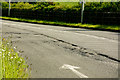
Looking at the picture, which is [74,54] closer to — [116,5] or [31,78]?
[31,78]

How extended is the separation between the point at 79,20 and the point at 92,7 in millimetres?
2422

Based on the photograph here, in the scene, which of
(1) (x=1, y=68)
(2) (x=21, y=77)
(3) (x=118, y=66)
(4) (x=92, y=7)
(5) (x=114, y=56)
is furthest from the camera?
(4) (x=92, y=7)

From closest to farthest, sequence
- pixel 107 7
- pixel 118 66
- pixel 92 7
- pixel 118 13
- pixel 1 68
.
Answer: pixel 1 68, pixel 118 66, pixel 118 13, pixel 107 7, pixel 92 7

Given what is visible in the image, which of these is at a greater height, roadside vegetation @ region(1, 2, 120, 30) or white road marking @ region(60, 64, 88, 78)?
roadside vegetation @ region(1, 2, 120, 30)

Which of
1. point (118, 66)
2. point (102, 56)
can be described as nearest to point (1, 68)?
point (118, 66)

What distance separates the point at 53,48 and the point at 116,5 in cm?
1690

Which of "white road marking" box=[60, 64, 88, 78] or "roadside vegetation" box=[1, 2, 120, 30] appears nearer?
"white road marking" box=[60, 64, 88, 78]

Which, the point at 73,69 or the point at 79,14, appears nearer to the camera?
the point at 73,69

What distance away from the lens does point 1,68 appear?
567 centimetres

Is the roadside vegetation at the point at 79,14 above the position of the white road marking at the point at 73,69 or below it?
above

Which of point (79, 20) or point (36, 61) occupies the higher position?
point (79, 20)

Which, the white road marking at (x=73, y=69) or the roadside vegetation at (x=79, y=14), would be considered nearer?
the white road marking at (x=73, y=69)

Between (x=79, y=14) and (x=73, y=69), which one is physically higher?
(x=79, y=14)

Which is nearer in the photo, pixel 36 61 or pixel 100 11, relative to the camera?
pixel 36 61
